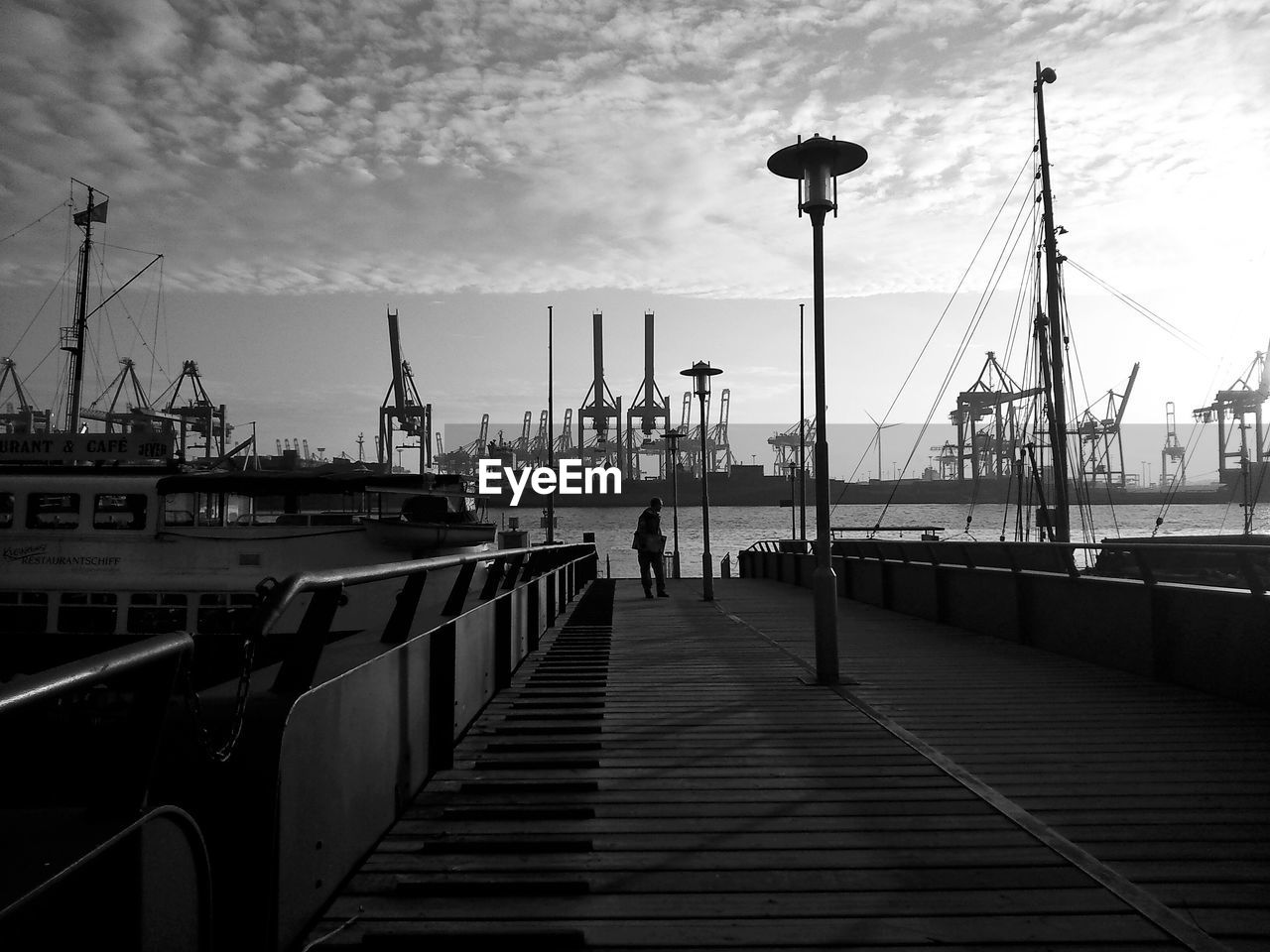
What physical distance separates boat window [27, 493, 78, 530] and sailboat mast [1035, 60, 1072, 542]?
74.6 feet

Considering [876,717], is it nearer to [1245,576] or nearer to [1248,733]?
[1248,733]

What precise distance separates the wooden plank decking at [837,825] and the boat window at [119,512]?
32.8 ft

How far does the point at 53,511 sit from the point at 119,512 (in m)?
1.01

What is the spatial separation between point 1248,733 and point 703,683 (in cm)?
397

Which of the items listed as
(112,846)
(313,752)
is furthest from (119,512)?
(112,846)

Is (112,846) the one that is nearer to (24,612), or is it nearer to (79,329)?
(24,612)

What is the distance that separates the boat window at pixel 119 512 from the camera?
14.5 metres

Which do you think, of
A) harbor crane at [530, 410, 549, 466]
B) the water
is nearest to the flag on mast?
the water

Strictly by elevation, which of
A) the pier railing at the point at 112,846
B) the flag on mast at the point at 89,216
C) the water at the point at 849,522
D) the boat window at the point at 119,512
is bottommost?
the water at the point at 849,522

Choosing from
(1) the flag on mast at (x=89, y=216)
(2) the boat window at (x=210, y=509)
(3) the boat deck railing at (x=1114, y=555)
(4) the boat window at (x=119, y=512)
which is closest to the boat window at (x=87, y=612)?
(4) the boat window at (x=119, y=512)

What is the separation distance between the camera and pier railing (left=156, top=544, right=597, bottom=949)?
2.64m

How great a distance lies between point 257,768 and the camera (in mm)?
2750

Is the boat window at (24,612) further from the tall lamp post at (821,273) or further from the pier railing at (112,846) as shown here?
the pier railing at (112,846)

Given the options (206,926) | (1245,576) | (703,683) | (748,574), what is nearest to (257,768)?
(206,926)
